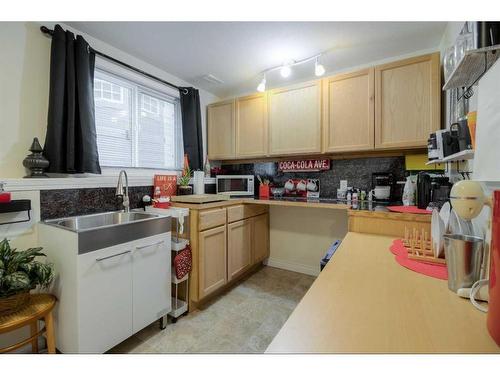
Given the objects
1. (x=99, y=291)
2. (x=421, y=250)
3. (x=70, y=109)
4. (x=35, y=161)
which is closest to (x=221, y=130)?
(x=70, y=109)

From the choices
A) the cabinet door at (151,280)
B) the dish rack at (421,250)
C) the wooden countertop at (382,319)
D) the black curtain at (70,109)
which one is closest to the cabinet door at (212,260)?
the cabinet door at (151,280)

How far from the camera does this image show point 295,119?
234 cm

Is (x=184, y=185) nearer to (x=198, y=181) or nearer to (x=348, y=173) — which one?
(x=198, y=181)

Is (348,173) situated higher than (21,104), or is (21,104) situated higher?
(21,104)

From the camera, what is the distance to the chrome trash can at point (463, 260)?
64 centimetres

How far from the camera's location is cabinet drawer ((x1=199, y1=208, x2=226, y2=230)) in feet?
6.16

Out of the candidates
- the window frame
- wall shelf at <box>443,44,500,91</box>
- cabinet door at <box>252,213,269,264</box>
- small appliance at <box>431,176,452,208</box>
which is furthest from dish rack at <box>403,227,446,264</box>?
the window frame

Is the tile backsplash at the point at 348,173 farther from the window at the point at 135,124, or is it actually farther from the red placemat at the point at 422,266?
the red placemat at the point at 422,266

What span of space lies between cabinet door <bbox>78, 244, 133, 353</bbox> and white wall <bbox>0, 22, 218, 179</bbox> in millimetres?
873

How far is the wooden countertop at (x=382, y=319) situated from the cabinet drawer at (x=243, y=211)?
1455 millimetres

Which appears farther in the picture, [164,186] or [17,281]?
[164,186]

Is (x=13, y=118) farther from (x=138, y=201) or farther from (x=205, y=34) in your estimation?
(x=205, y=34)

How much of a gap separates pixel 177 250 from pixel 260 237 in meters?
1.17
